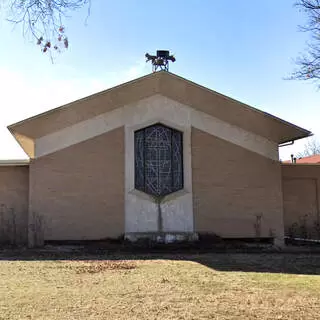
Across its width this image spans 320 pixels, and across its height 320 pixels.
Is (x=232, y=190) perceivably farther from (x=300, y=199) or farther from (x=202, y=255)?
(x=202, y=255)

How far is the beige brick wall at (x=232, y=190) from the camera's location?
51.2 ft

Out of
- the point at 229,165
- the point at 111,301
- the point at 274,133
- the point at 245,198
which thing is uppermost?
the point at 274,133

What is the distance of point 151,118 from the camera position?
15.7 metres

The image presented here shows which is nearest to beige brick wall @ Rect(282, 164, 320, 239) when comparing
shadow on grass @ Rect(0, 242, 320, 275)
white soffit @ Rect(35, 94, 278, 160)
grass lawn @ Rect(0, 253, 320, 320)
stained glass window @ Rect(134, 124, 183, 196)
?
white soffit @ Rect(35, 94, 278, 160)

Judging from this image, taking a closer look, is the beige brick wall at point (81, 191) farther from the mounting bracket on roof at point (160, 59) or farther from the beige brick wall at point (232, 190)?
the mounting bracket on roof at point (160, 59)

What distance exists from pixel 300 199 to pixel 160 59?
26.8 ft

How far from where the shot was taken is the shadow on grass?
35.8ft

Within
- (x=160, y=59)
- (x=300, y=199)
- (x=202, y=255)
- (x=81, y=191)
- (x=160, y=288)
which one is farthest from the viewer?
(x=160, y=59)

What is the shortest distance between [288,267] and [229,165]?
5536 millimetres

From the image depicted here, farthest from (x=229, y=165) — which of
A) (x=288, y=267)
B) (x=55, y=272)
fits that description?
(x=55, y=272)

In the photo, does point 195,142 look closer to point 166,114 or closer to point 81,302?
point 166,114

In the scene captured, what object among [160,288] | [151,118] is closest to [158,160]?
[151,118]

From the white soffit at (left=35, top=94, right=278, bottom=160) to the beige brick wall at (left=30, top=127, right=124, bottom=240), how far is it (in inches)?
10.2

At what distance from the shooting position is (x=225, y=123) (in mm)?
16031
